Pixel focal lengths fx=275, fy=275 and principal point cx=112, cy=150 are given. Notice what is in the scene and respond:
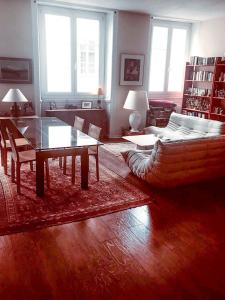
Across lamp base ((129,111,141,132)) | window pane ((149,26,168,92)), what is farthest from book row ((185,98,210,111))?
lamp base ((129,111,141,132))

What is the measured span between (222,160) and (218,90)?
311cm

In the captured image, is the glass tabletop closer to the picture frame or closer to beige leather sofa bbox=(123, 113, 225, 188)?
beige leather sofa bbox=(123, 113, 225, 188)

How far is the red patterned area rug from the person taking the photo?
9.37ft

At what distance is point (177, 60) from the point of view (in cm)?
747

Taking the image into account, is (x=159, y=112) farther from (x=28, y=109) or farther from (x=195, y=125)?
(x=28, y=109)

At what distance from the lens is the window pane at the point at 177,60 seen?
7.33 m

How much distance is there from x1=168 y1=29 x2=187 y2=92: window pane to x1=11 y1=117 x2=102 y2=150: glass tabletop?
412 centimetres

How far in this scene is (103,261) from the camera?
230cm

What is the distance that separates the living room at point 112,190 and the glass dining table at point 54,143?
24 mm

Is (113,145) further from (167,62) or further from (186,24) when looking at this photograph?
(186,24)

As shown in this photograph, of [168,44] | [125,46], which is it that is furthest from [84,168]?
[168,44]

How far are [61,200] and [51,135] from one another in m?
0.95

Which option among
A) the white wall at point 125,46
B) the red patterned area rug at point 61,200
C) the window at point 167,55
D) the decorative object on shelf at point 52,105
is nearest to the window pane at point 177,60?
the window at point 167,55

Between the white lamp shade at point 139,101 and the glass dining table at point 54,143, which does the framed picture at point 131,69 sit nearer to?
the white lamp shade at point 139,101
